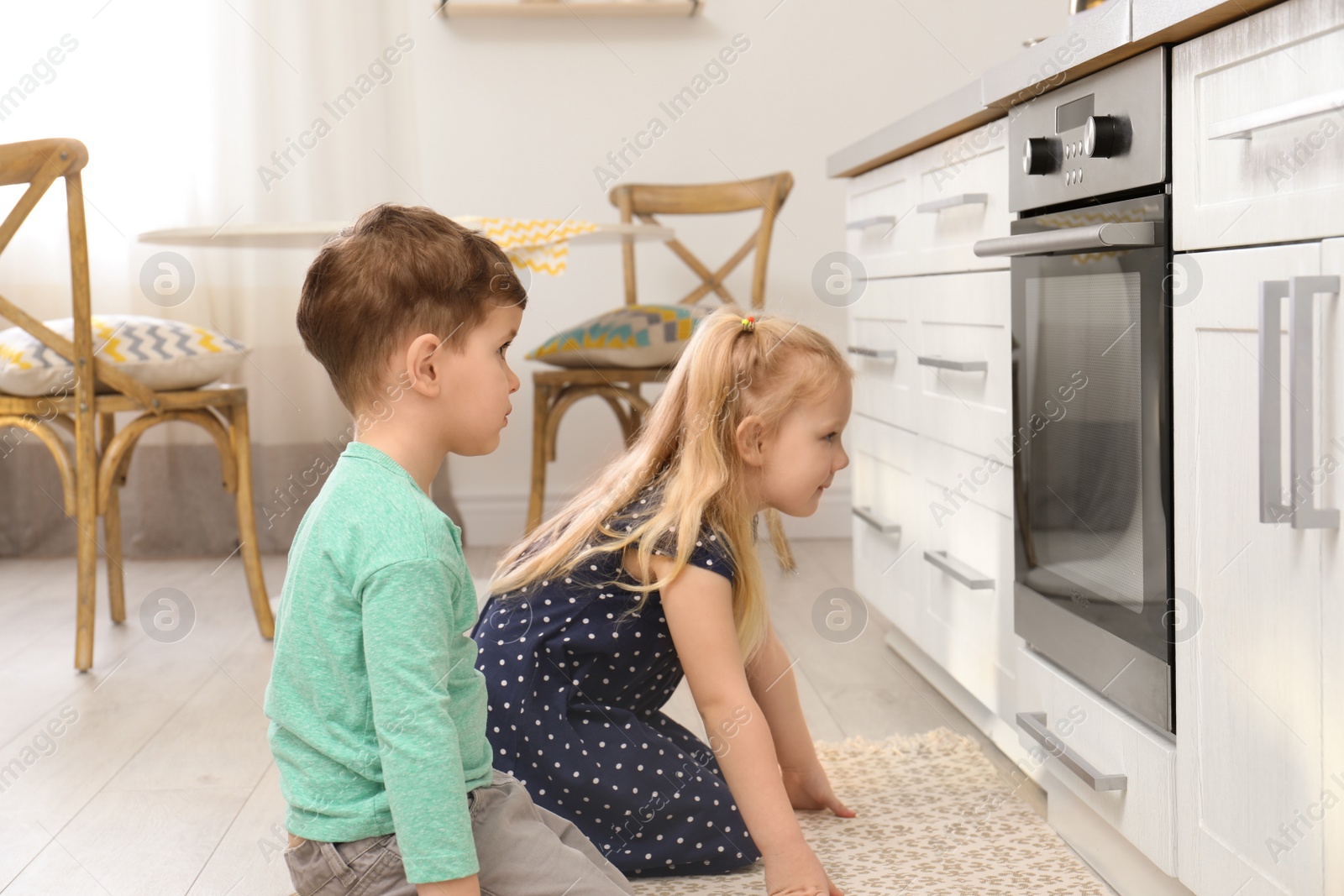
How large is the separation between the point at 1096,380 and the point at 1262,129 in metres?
0.35

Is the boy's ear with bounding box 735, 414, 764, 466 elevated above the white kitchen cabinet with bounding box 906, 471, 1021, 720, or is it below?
above

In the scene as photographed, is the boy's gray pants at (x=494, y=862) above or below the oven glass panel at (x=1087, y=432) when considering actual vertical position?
below

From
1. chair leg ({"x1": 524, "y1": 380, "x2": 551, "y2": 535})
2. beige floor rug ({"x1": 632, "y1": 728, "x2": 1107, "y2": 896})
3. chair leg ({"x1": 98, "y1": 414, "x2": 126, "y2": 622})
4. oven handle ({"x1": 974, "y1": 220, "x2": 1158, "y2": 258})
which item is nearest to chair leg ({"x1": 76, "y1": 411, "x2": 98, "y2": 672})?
chair leg ({"x1": 98, "y1": 414, "x2": 126, "y2": 622})

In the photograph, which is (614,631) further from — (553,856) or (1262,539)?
(1262,539)

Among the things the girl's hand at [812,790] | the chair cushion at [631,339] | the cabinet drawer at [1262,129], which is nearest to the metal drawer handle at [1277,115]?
the cabinet drawer at [1262,129]

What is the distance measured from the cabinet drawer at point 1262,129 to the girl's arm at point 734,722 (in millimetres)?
534

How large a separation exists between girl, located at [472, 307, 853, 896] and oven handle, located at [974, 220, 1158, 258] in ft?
0.77

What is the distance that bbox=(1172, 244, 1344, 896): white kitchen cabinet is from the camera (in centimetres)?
83

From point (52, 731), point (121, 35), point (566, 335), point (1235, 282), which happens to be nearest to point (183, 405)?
point (52, 731)

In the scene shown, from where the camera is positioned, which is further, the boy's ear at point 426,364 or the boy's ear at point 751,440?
the boy's ear at point 751,440

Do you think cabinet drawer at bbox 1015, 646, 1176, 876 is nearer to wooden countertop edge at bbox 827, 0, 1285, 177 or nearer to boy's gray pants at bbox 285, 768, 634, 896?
boy's gray pants at bbox 285, 768, 634, 896

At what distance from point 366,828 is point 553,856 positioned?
0.15m

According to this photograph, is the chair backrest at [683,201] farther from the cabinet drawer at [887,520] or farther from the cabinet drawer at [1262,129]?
the cabinet drawer at [1262,129]

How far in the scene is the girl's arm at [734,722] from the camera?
3.68ft
